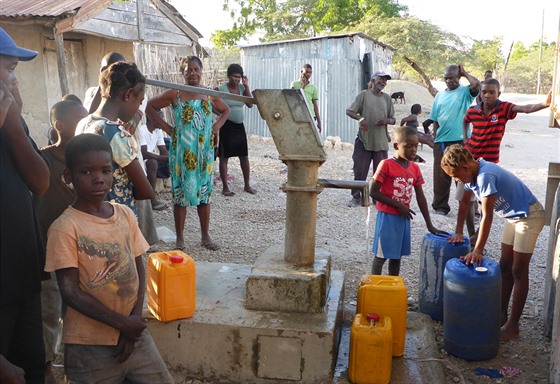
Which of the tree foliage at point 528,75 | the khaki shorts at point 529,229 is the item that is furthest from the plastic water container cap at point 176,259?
the tree foliage at point 528,75

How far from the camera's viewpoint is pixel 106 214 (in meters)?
2.11

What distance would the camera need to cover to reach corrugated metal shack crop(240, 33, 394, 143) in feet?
41.2

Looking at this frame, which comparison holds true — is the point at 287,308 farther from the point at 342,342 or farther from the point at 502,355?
the point at 502,355

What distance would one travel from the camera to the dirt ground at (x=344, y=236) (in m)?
3.39

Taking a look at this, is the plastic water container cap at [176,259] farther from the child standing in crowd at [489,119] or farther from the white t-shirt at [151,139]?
the white t-shirt at [151,139]

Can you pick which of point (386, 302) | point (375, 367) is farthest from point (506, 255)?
point (375, 367)

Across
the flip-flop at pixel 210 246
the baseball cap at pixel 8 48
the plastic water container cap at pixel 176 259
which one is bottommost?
the flip-flop at pixel 210 246

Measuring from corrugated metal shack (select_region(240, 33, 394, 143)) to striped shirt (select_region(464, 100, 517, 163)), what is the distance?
740 cm

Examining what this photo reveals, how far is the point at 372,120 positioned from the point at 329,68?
6375 mm

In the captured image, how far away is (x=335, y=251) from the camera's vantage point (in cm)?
538

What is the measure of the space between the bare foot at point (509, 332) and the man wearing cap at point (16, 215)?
2.88 meters

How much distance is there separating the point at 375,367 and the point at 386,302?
1.29 ft

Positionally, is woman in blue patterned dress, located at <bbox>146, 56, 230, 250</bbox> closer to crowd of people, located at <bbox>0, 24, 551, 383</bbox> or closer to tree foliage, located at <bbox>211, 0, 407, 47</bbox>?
crowd of people, located at <bbox>0, 24, 551, 383</bbox>

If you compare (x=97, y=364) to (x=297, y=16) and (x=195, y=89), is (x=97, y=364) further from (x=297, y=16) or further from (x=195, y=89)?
(x=297, y=16)
